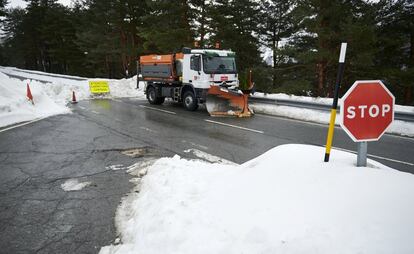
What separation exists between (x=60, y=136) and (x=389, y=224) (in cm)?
910

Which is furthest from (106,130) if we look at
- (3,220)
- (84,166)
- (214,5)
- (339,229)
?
(214,5)

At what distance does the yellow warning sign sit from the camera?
23.0 meters

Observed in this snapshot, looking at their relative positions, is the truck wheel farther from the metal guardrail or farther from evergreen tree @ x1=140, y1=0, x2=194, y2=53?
evergreen tree @ x1=140, y1=0, x2=194, y2=53

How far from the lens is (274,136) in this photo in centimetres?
909

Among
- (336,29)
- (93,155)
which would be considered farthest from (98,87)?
(336,29)

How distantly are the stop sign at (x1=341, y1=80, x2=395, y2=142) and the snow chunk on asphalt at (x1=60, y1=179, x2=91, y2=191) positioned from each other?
441cm

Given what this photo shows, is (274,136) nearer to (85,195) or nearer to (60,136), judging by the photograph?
(85,195)

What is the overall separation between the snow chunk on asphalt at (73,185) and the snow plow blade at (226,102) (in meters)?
8.51

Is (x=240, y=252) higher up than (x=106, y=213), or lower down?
higher up

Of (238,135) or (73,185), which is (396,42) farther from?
(73,185)

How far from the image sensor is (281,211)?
3.08 metres

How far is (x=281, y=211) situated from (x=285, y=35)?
90.7 feet

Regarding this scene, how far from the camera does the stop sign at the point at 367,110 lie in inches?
140

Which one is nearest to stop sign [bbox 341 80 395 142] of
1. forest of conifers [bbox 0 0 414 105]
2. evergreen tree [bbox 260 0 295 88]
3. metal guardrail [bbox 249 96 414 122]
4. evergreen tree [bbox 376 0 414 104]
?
metal guardrail [bbox 249 96 414 122]
